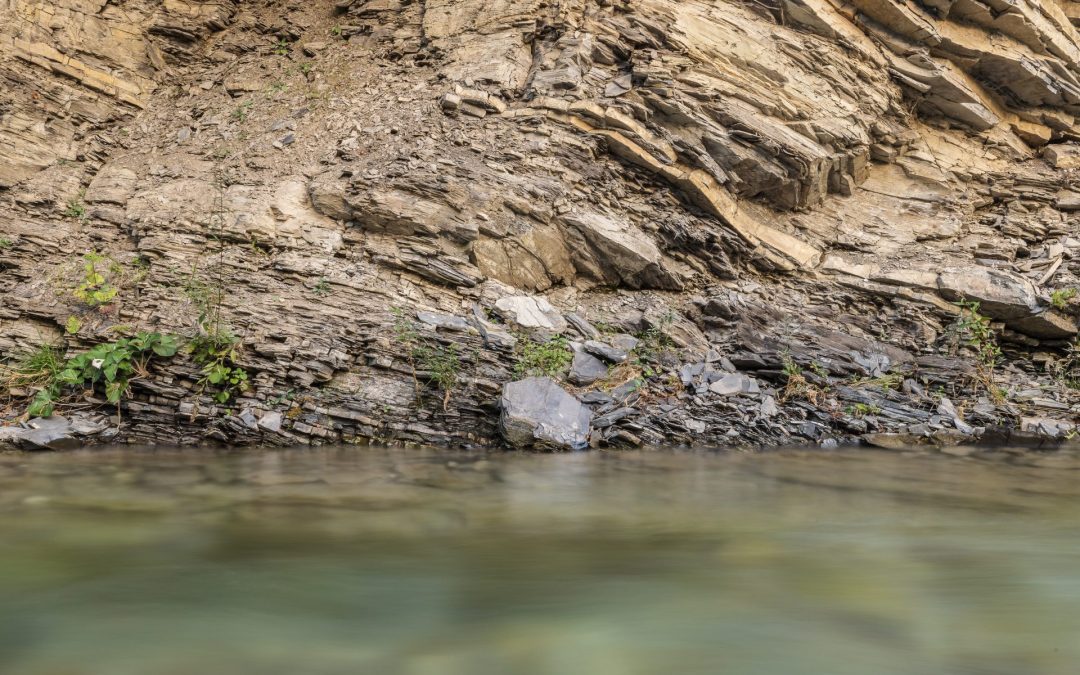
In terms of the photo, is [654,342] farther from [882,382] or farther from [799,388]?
Answer: [882,382]

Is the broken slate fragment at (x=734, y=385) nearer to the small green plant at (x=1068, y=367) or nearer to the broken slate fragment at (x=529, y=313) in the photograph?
the broken slate fragment at (x=529, y=313)

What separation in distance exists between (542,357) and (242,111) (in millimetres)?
6991

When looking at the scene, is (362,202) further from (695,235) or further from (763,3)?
(763,3)

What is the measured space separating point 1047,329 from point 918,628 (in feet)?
27.6

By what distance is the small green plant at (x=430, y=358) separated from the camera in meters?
6.29

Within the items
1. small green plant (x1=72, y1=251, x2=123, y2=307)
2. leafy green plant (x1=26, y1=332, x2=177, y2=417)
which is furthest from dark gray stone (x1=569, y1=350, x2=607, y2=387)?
small green plant (x1=72, y1=251, x2=123, y2=307)

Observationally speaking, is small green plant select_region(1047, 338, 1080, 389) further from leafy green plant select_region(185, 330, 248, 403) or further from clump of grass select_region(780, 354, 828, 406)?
leafy green plant select_region(185, 330, 248, 403)

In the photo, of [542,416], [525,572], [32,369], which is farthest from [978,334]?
[32,369]

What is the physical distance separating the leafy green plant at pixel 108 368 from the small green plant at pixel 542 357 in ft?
11.2

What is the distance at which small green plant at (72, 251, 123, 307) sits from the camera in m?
6.48

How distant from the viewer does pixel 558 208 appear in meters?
8.59

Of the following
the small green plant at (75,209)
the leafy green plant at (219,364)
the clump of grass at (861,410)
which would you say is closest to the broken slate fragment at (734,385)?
the clump of grass at (861,410)

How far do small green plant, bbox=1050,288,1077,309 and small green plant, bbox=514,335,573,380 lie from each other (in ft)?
22.5

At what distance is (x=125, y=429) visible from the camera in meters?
5.76
